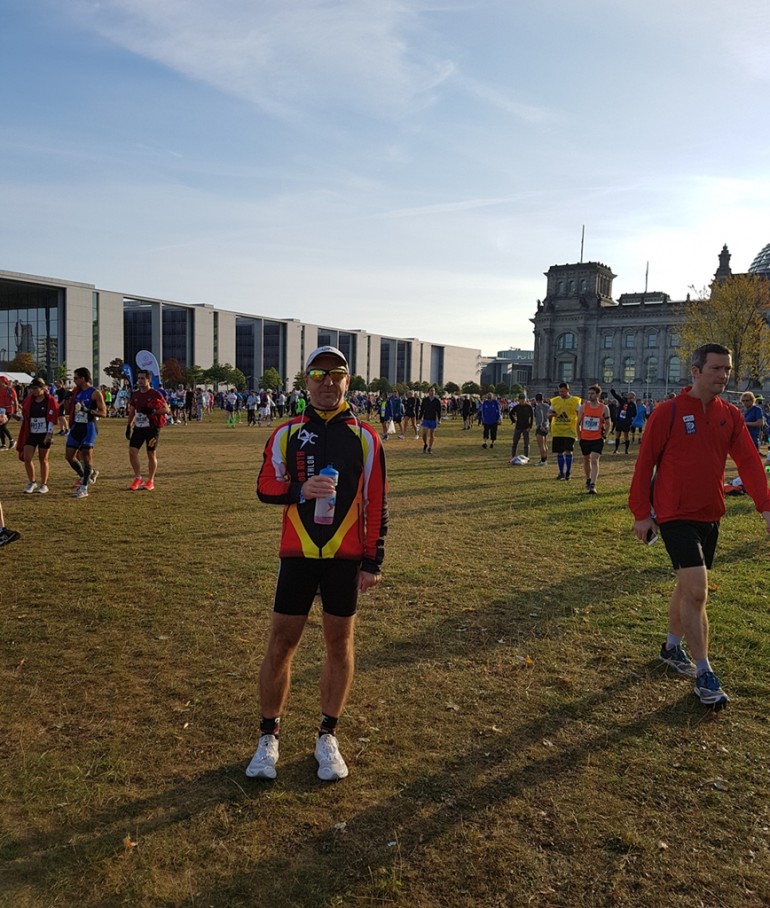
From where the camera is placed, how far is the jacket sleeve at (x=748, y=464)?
4.48 metres

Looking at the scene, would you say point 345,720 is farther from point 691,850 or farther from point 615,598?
point 615,598

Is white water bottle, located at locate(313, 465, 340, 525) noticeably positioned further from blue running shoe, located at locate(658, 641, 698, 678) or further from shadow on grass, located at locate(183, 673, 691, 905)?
blue running shoe, located at locate(658, 641, 698, 678)

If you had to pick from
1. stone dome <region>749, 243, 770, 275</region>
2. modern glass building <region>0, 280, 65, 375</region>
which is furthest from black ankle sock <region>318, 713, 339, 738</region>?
stone dome <region>749, 243, 770, 275</region>

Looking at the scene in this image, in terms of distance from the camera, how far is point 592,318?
106000 mm

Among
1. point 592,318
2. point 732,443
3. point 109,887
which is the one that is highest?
point 592,318

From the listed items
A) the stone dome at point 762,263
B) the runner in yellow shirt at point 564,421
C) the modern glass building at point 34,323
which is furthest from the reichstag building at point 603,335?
the runner in yellow shirt at point 564,421

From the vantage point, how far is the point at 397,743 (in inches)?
149

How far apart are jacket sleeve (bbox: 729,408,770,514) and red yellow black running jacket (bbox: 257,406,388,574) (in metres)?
2.58

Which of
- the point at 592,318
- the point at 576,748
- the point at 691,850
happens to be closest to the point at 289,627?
the point at 576,748

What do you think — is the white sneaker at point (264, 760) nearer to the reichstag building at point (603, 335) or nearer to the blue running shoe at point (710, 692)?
the blue running shoe at point (710, 692)

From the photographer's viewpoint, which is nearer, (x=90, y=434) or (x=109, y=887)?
(x=109, y=887)

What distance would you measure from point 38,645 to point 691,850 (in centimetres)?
443

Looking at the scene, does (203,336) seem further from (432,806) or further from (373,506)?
(432,806)

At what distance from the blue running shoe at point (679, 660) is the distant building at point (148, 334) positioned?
77.0 metres
